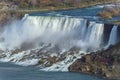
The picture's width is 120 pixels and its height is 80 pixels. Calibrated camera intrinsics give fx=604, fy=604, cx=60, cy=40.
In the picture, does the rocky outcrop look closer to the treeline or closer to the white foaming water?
the white foaming water

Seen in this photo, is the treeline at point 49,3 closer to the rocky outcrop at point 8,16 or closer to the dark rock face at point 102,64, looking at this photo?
the rocky outcrop at point 8,16

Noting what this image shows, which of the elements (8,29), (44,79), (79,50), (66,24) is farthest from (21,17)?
(44,79)

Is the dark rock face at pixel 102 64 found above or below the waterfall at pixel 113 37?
below

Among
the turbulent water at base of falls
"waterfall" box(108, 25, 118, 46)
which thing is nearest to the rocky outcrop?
the turbulent water at base of falls

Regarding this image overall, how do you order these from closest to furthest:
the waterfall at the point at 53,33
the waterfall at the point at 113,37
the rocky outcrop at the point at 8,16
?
the waterfall at the point at 113,37 → the waterfall at the point at 53,33 → the rocky outcrop at the point at 8,16

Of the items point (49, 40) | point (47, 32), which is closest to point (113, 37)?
point (49, 40)

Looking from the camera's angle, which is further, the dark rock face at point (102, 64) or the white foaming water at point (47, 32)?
the white foaming water at point (47, 32)

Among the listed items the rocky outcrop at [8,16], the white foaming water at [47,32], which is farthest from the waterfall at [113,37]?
the rocky outcrop at [8,16]
